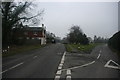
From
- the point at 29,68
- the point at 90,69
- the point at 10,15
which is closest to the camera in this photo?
the point at 90,69

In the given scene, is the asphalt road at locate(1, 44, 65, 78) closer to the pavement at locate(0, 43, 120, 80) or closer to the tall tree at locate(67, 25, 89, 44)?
the pavement at locate(0, 43, 120, 80)

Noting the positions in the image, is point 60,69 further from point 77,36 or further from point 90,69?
point 77,36

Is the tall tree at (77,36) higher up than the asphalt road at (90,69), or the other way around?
the tall tree at (77,36)

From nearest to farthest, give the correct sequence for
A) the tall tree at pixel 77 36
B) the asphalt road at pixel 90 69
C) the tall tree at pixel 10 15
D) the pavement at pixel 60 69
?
the pavement at pixel 60 69
the asphalt road at pixel 90 69
the tall tree at pixel 10 15
the tall tree at pixel 77 36

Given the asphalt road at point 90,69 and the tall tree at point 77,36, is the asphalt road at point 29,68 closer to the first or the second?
the asphalt road at point 90,69

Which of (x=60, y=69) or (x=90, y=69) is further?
(x=90, y=69)

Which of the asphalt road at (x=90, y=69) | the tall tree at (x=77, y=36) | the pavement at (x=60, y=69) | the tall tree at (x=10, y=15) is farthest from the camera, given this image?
the tall tree at (x=77, y=36)

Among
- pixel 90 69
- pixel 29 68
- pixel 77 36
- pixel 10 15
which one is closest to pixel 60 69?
pixel 90 69

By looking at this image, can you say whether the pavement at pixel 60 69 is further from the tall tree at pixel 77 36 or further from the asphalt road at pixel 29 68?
the tall tree at pixel 77 36

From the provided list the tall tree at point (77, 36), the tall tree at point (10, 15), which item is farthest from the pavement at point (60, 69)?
the tall tree at point (77, 36)

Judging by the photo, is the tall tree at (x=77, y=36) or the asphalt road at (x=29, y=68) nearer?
the asphalt road at (x=29, y=68)

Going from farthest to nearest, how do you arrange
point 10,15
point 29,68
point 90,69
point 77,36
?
point 77,36
point 10,15
point 29,68
point 90,69

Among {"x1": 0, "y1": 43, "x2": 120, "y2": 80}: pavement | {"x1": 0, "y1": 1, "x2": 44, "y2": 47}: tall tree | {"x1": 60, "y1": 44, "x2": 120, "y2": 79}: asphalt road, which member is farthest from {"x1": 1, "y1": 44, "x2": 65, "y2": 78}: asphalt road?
{"x1": 0, "y1": 1, "x2": 44, "y2": 47}: tall tree

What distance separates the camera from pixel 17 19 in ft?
136
